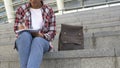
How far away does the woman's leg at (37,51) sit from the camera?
4677 millimetres

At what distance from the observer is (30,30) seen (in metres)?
5.11

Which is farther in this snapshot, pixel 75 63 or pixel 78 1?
pixel 78 1

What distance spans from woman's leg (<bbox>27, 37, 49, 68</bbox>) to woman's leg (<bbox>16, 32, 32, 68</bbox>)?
0.29 ft

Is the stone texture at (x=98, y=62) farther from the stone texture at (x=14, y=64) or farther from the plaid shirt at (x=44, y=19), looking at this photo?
the stone texture at (x=14, y=64)

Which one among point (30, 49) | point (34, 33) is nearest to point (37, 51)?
point (30, 49)

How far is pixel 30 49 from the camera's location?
4922mm

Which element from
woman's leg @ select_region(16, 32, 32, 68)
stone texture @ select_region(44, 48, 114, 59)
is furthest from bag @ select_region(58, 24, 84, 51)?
woman's leg @ select_region(16, 32, 32, 68)

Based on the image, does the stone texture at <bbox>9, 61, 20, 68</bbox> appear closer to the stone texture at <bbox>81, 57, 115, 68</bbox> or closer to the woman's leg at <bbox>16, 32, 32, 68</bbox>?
the woman's leg at <bbox>16, 32, 32, 68</bbox>

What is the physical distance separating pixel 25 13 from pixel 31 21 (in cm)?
17

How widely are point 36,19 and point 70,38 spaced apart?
0.76 meters

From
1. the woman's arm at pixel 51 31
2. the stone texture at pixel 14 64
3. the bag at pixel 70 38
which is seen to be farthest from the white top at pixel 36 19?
the stone texture at pixel 14 64

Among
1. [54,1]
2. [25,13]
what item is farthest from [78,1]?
[25,13]

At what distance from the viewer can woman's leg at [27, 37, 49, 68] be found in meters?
4.68

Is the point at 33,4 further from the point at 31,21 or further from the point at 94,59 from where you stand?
the point at 94,59
